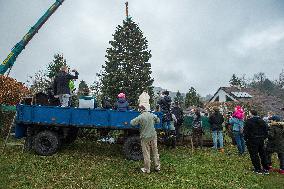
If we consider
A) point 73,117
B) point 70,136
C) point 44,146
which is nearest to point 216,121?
point 70,136

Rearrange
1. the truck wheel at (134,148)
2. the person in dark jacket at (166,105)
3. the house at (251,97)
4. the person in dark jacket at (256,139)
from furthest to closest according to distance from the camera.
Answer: the house at (251,97), the person in dark jacket at (166,105), the truck wheel at (134,148), the person in dark jacket at (256,139)

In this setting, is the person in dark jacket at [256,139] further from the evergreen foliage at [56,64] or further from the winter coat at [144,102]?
the evergreen foliage at [56,64]

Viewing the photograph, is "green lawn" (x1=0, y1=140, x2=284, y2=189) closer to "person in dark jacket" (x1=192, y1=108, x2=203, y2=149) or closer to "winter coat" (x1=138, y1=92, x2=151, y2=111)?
"winter coat" (x1=138, y1=92, x2=151, y2=111)

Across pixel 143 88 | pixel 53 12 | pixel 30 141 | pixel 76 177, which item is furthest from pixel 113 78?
pixel 76 177

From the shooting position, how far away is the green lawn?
32.2ft

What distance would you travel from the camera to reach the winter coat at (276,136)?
12.2m

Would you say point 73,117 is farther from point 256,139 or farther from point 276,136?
point 276,136

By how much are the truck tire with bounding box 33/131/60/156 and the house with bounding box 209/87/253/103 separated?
49987 mm

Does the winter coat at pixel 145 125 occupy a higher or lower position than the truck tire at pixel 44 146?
higher

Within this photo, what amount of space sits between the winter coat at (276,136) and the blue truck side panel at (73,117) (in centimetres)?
482

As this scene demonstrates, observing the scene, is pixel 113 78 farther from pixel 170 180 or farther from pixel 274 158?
pixel 170 180

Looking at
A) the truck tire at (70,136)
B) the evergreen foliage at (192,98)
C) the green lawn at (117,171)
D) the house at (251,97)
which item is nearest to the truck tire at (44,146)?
the green lawn at (117,171)

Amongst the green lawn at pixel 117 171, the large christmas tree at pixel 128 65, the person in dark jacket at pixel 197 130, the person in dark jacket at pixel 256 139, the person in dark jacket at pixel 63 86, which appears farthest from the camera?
the large christmas tree at pixel 128 65

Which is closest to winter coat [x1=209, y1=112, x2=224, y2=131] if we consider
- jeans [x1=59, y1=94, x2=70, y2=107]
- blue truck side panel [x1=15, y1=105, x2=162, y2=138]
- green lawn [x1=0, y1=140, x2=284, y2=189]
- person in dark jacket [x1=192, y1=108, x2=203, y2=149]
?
person in dark jacket [x1=192, y1=108, x2=203, y2=149]
